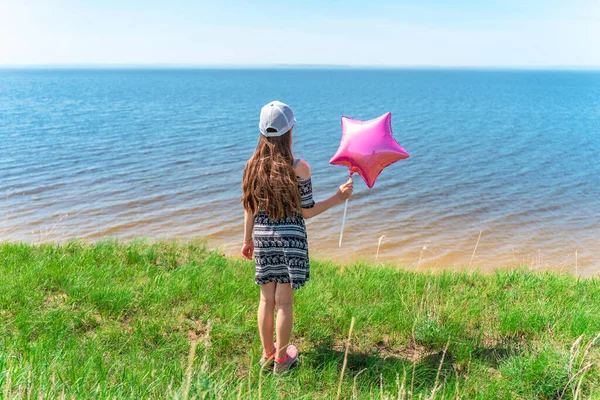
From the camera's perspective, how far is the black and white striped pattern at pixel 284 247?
3.34m

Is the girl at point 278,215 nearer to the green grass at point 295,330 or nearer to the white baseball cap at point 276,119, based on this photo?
the white baseball cap at point 276,119

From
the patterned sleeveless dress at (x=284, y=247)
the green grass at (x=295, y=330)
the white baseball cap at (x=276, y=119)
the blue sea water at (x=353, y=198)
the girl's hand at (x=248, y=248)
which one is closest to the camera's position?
the green grass at (x=295, y=330)

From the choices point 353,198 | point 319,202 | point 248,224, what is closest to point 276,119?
point 319,202

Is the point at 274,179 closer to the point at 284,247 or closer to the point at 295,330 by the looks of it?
the point at 284,247

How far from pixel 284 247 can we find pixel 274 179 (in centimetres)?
50

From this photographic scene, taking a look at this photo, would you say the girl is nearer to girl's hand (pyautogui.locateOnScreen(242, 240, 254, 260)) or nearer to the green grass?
girl's hand (pyautogui.locateOnScreen(242, 240, 254, 260))

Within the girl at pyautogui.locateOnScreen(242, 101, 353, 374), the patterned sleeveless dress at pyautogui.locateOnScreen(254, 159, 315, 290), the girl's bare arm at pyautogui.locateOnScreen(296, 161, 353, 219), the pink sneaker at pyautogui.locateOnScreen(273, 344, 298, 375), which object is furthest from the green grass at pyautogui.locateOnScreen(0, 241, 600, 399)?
the girl's bare arm at pyautogui.locateOnScreen(296, 161, 353, 219)

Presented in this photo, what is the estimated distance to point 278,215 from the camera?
329 cm

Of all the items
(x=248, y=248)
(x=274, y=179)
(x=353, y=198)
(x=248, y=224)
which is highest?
(x=274, y=179)

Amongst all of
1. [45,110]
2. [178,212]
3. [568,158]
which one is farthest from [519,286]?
[45,110]

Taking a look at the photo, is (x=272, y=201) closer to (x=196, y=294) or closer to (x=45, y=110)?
(x=196, y=294)

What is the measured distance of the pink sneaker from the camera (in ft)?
11.0

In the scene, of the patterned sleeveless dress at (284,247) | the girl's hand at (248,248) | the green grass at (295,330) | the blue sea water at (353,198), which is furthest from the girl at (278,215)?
the blue sea water at (353,198)

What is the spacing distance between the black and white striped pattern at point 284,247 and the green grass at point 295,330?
1.93 ft
